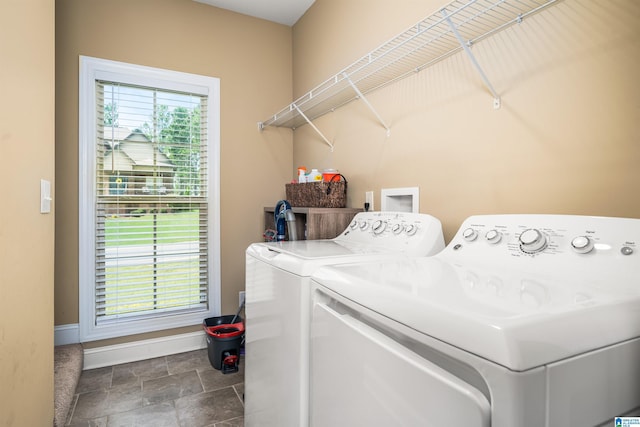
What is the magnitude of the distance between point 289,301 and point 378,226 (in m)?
0.64

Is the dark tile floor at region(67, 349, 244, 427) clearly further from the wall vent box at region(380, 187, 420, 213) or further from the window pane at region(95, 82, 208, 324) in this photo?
the wall vent box at region(380, 187, 420, 213)

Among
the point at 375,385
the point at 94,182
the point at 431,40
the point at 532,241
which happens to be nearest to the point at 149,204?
the point at 94,182

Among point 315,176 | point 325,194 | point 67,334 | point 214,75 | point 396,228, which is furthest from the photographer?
point 214,75

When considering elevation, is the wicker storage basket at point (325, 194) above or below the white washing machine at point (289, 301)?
above

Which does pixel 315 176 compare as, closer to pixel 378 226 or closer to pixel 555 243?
pixel 378 226

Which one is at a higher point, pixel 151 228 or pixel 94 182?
pixel 94 182

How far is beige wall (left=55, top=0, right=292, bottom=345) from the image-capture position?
2.28 metres

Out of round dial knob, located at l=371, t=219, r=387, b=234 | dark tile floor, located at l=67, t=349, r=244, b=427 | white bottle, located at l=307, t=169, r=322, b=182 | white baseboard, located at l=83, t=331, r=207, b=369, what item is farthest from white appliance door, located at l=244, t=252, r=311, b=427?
white baseboard, located at l=83, t=331, r=207, b=369

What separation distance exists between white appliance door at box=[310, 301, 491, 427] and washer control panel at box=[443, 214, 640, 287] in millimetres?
501

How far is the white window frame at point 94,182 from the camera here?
7.59 feet

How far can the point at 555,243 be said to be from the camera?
3.04ft

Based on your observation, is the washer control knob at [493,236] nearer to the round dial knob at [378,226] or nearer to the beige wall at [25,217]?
the round dial knob at [378,226]

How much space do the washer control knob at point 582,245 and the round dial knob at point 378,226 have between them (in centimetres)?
78

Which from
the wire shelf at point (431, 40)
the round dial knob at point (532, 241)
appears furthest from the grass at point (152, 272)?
the round dial knob at point (532, 241)
